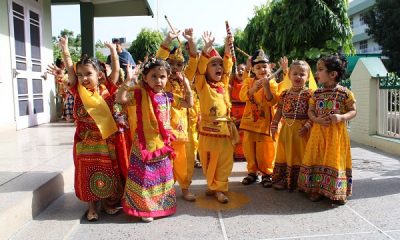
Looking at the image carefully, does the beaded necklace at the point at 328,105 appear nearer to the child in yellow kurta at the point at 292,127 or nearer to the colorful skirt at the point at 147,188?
the child in yellow kurta at the point at 292,127

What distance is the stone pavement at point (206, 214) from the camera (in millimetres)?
3139

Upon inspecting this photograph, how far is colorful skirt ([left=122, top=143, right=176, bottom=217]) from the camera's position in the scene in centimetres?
344

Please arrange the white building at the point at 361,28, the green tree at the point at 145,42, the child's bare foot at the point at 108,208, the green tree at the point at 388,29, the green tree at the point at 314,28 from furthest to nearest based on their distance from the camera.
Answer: the white building at the point at 361,28 → the green tree at the point at 145,42 → the green tree at the point at 388,29 → the green tree at the point at 314,28 → the child's bare foot at the point at 108,208

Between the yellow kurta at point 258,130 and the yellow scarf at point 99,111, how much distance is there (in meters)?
1.85

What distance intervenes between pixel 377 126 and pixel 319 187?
380cm

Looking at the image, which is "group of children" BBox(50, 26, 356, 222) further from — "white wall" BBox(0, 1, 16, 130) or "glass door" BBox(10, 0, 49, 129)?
"glass door" BBox(10, 0, 49, 129)

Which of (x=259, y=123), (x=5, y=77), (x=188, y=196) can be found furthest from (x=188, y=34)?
(x=5, y=77)

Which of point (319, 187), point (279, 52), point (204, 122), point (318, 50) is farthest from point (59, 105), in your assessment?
point (319, 187)

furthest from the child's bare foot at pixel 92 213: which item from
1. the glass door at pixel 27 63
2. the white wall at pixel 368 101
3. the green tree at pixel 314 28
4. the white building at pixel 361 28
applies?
the white building at pixel 361 28

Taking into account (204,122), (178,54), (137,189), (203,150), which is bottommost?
(137,189)

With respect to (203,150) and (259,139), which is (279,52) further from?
(203,150)

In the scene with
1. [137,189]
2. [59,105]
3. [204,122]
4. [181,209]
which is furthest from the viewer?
[59,105]

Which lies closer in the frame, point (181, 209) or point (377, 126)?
point (181, 209)

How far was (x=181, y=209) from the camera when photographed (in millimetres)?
3816
